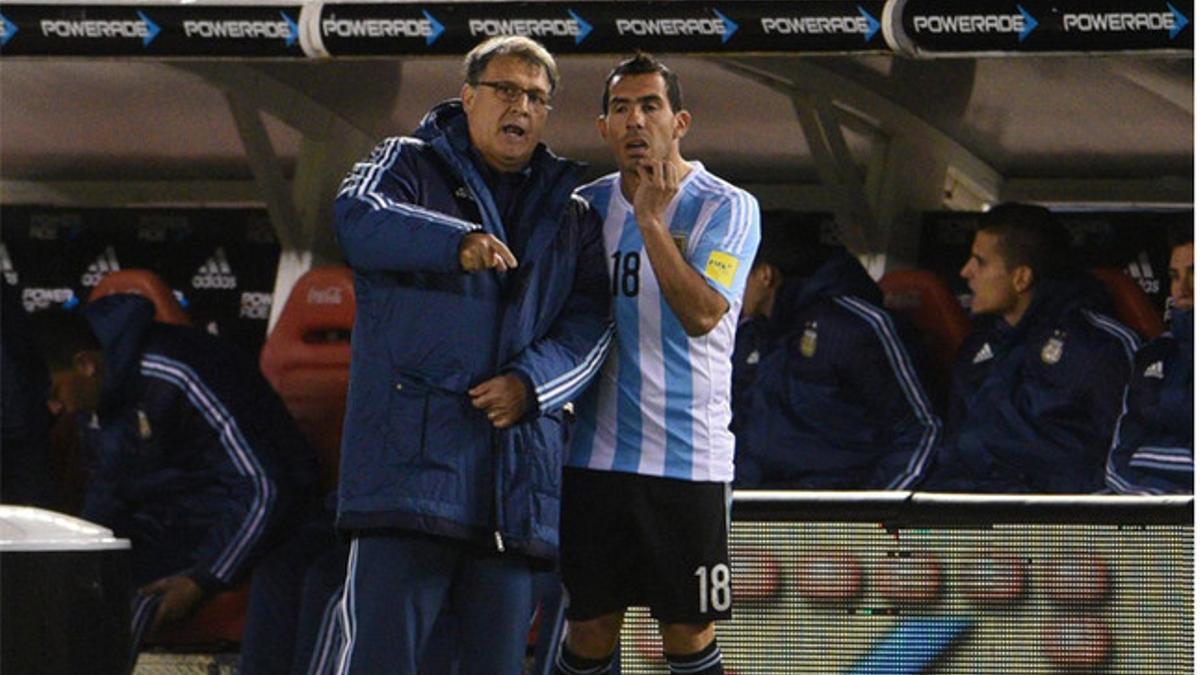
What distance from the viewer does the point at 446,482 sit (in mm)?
5332

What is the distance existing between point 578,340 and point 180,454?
3.43 meters

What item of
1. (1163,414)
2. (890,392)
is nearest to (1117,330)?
(1163,414)

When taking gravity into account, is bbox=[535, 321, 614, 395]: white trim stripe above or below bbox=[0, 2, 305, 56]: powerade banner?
below

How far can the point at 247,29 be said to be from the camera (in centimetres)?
823

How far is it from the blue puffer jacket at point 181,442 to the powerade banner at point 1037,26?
7.83 feet

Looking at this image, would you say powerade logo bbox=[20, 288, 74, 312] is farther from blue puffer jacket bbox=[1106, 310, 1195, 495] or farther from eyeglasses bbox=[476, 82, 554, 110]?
eyeglasses bbox=[476, 82, 554, 110]

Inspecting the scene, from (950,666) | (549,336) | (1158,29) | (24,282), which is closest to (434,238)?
(549,336)

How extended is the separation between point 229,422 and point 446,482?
3.31 m

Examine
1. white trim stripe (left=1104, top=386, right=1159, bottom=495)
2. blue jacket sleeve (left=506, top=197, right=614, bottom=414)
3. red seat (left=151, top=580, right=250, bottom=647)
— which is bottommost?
red seat (left=151, top=580, right=250, bottom=647)

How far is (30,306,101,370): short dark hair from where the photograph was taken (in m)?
10.6

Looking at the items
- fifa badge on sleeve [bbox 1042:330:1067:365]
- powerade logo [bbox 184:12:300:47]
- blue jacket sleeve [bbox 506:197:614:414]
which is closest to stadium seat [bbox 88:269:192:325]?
powerade logo [bbox 184:12:300:47]

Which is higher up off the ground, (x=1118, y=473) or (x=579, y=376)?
(x=579, y=376)

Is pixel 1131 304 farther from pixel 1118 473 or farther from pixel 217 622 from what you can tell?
pixel 217 622

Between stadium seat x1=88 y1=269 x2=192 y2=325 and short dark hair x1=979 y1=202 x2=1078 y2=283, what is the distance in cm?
296
